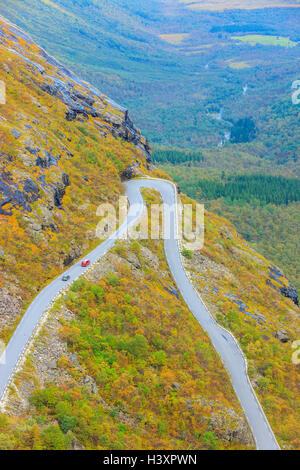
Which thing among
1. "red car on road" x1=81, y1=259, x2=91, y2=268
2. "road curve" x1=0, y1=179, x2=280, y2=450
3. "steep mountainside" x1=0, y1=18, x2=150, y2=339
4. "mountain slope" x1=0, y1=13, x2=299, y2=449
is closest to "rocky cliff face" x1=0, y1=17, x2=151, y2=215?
"steep mountainside" x1=0, y1=18, x2=150, y2=339

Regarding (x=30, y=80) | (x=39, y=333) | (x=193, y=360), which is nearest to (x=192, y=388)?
(x=193, y=360)

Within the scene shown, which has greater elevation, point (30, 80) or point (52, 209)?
point (30, 80)

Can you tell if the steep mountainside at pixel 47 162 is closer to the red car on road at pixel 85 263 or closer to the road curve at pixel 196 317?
the road curve at pixel 196 317

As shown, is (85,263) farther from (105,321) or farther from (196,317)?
(196,317)

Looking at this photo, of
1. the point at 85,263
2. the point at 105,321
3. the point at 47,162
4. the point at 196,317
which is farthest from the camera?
the point at 47,162

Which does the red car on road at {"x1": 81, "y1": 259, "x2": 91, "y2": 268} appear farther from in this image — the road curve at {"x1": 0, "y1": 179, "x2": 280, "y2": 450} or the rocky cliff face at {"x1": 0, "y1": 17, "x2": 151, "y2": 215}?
the rocky cliff face at {"x1": 0, "y1": 17, "x2": 151, "y2": 215}

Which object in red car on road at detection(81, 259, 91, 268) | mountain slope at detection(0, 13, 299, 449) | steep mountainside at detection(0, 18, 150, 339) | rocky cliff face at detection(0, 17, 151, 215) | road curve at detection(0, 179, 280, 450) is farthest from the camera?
rocky cliff face at detection(0, 17, 151, 215)

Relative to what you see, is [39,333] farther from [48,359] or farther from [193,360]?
[193,360]

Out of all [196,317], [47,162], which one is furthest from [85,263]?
[47,162]
